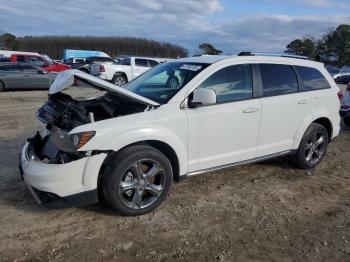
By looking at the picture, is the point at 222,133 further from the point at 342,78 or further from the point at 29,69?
the point at 342,78

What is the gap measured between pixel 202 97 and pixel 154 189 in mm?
1151

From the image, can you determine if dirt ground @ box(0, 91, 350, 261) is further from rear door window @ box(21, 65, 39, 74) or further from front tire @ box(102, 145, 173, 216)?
rear door window @ box(21, 65, 39, 74)

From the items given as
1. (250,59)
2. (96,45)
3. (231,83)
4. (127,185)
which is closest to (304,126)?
(250,59)

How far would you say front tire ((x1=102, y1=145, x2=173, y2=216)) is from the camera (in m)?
3.96

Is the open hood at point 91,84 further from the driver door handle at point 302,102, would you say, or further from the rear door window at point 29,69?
the rear door window at point 29,69

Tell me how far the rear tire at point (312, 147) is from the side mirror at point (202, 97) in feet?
6.89

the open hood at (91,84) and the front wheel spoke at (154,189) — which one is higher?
the open hood at (91,84)

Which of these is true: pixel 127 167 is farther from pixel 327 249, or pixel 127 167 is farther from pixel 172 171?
pixel 327 249

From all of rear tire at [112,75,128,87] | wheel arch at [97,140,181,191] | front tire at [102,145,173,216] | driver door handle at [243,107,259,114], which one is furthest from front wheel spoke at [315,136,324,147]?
rear tire at [112,75,128,87]

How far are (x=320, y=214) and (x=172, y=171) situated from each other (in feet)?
5.79

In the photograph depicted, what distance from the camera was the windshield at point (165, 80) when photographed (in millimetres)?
4590

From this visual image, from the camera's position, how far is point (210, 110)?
456 centimetres

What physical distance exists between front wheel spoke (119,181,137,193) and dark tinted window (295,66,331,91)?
9.91ft

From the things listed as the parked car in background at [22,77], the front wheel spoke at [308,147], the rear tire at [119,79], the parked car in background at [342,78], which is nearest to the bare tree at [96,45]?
the parked car in background at [342,78]
